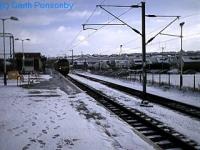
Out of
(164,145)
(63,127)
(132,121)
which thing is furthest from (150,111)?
(164,145)

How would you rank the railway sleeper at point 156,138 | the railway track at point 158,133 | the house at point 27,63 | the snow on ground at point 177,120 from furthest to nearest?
the house at point 27,63 → the snow on ground at point 177,120 → the railway sleeper at point 156,138 → the railway track at point 158,133

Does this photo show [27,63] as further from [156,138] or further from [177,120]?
[156,138]

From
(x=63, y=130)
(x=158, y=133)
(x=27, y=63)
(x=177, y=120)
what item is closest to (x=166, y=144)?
(x=158, y=133)

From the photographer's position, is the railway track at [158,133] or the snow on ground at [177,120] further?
the snow on ground at [177,120]

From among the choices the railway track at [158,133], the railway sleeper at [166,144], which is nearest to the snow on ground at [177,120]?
the railway track at [158,133]

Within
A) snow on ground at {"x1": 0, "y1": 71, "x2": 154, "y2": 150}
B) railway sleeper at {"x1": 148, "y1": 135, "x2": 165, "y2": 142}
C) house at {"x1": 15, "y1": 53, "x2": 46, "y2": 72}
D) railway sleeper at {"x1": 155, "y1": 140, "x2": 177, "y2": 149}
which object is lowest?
railway sleeper at {"x1": 148, "y1": 135, "x2": 165, "y2": 142}

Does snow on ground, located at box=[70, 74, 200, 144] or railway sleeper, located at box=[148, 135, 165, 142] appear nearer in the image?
railway sleeper, located at box=[148, 135, 165, 142]

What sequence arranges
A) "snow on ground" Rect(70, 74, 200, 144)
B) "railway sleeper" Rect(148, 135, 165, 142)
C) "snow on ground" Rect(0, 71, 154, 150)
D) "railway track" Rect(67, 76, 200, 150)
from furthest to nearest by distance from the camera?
1. "snow on ground" Rect(70, 74, 200, 144)
2. "railway sleeper" Rect(148, 135, 165, 142)
3. "railway track" Rect(67, 76, 200, 150)
4. "snow on ground" Rect(0, 71, 154, 150)

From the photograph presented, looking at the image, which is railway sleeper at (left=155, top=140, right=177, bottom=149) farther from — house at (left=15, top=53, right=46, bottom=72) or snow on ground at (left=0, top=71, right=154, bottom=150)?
house at (left=15, top=53, right=46, bottom=72)

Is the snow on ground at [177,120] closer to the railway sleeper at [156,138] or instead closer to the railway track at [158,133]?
the railway track at [158,133]

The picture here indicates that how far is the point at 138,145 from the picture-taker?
11.0m

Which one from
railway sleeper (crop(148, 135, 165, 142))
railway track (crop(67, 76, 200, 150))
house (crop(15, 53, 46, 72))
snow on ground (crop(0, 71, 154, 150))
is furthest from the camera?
house (crop(15, 53, 46, 72))

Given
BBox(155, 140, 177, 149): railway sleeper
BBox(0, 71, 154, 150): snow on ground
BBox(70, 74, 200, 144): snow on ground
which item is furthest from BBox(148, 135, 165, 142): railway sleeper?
BBox(70, 74, 200, 144): snow on ground

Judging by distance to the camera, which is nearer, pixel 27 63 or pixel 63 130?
pixel 63 130
